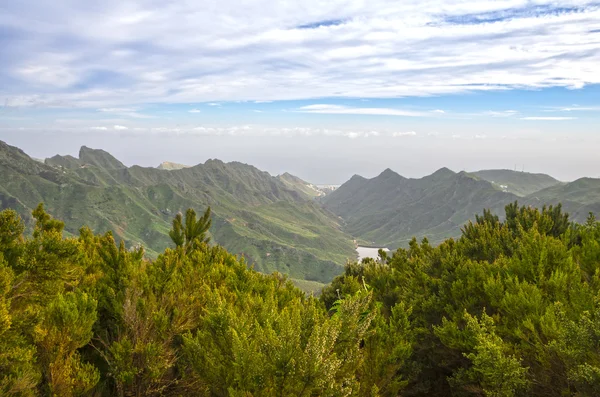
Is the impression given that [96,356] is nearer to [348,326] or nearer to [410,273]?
[348,326]

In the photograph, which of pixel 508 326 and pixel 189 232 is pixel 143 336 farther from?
pixel 189 232

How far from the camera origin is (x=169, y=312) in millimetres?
12594

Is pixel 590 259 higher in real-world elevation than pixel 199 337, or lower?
higher

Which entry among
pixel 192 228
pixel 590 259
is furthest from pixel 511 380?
pixel 192 228

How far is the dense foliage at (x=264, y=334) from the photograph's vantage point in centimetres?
747

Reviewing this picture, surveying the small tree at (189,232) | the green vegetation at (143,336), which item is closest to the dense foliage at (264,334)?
the green vegetation at (143,336)

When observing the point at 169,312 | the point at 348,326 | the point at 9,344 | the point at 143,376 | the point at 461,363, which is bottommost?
the point at 461,363

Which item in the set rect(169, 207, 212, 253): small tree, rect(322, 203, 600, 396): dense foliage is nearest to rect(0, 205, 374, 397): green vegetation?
rect(322, 203, 600, 396): dense foliage

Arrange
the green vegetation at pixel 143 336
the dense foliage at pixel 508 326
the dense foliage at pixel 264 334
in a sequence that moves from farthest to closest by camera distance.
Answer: the dense foliage at pixel 508 326 < the dense foliage at pixel 264 334 < the green vegetation at pixel 143 336

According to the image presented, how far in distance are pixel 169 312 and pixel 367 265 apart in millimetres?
19926

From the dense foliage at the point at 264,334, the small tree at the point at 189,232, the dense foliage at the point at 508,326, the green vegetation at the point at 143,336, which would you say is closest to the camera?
the green vegetation at the point at 143,336

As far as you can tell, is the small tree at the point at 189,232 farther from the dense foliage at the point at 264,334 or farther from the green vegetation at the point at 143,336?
the green vegetation at the point at 143,336

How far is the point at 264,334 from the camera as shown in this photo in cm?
782

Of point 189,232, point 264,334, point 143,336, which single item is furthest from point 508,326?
point 189,232
